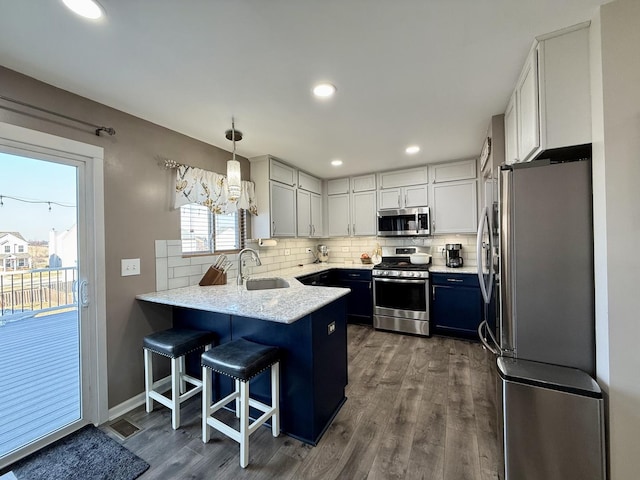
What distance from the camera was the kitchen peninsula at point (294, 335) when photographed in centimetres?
173

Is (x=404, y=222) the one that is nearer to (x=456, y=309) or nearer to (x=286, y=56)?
(x=456, y=309)

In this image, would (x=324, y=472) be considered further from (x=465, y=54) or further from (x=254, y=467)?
(x=465, y=54)

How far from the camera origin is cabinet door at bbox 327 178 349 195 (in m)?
4.45

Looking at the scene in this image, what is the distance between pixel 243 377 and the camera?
1.53 meters

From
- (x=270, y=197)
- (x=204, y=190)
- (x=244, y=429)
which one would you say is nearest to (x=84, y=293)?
(x=204, y=190)

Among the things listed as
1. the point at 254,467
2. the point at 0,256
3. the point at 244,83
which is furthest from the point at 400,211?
the point at 0,256

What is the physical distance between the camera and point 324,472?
1.51 meters

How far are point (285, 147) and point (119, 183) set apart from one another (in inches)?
63.9

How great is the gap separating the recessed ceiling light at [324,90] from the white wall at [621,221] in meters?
1.37

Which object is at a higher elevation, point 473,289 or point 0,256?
point 0,256

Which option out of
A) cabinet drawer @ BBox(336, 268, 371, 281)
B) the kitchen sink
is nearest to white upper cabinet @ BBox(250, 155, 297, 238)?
the kitchen sink

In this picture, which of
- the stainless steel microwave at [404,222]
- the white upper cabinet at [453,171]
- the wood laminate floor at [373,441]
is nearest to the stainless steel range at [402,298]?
the stainless steel microwave at [404,222]

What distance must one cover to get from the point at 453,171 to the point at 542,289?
105 inches

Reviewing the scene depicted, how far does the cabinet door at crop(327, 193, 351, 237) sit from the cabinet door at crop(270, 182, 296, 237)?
0.94m
